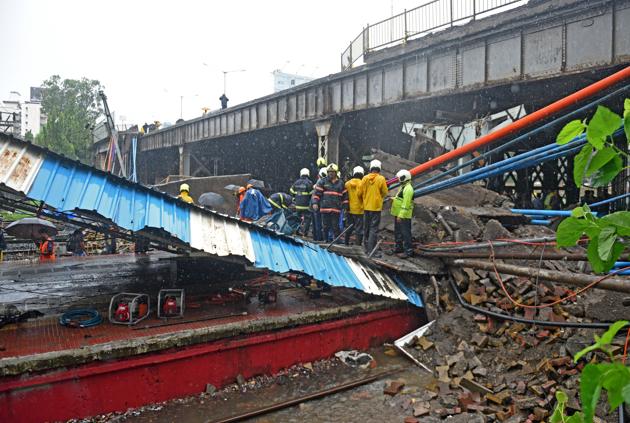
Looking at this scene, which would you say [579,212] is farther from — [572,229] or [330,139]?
[330,139]

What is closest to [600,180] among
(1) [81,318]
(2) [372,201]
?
(1) [81,318]

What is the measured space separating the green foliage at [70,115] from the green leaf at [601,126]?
182ft

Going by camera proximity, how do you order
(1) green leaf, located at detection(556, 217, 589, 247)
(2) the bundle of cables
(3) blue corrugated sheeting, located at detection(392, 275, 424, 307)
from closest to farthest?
(1) green leaf, located at detection(556, 217, 589, 247), (2) the bundle of cables, (3) blue corrugated sheeting, located at detection(392, 275, 424, 307)

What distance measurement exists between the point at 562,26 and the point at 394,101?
5.56m

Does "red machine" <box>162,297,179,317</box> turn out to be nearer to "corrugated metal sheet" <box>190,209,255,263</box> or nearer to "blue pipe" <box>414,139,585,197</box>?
"corrugated metal sheet" <box>190,209,255,263</box>

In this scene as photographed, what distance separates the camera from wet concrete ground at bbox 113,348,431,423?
609cm

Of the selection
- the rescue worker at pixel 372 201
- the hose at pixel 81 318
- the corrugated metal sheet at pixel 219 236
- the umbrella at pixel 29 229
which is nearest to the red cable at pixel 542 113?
the rescue worker at pixel 372 201

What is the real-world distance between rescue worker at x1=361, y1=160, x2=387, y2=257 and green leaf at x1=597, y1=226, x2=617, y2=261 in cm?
815

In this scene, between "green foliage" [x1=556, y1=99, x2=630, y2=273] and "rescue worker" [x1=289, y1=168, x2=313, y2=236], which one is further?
"rescue worker" [x1=289, y1=168, x2=313, y2=236]

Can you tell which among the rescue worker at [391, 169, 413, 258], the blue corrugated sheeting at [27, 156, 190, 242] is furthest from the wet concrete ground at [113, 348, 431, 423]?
the rescue worker at [391, 169, 413, 258]

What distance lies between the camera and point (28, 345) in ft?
18.9

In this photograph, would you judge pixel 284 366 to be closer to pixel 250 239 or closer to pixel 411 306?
pixel 250 239

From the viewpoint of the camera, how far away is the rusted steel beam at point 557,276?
5341 millimetres

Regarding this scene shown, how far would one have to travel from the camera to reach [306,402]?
6.61m
